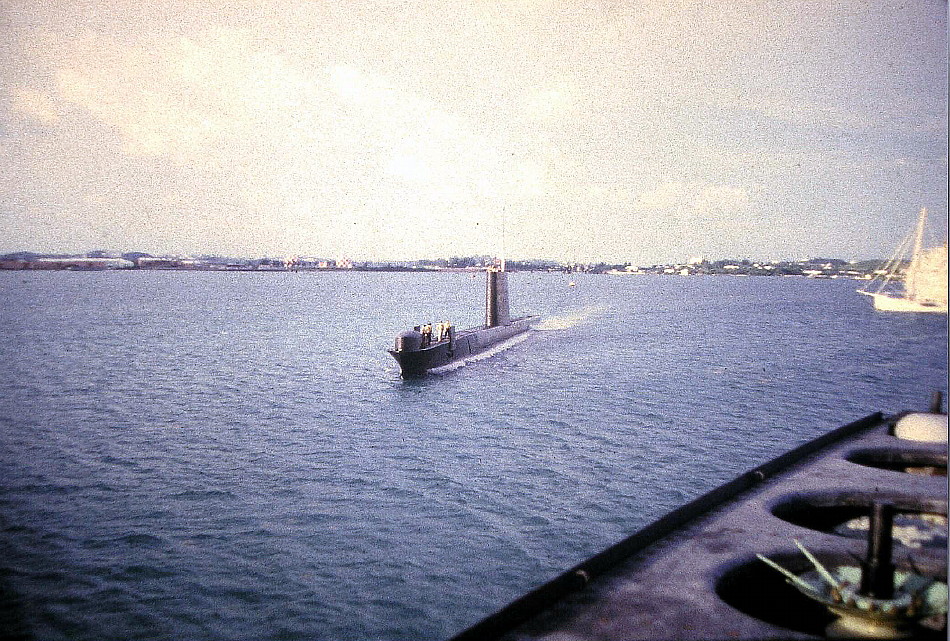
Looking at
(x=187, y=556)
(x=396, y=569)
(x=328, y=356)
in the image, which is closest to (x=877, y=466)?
(x=396, y=569)

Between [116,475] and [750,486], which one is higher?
[750,486]

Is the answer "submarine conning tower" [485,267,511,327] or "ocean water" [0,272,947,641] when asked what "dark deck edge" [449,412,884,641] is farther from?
"submarine conning tower" [485,267,511,327]

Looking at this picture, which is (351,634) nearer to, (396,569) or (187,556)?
(396,569)

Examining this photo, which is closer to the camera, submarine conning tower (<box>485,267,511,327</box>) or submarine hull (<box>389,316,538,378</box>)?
submarine hull (<box>389,316,538,378</box>)

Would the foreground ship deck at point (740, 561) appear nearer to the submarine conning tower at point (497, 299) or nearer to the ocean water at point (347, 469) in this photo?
the ocean water at point (347, 469)

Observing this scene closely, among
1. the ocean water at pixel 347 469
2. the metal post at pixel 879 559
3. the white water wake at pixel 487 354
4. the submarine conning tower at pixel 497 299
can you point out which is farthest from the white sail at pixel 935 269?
the submarine conning tower at pixel 497 299

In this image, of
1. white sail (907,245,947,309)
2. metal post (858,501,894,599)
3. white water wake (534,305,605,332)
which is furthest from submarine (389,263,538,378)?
metal post (858,501,894,599)

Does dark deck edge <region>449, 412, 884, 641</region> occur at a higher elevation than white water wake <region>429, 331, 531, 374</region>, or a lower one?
higher
